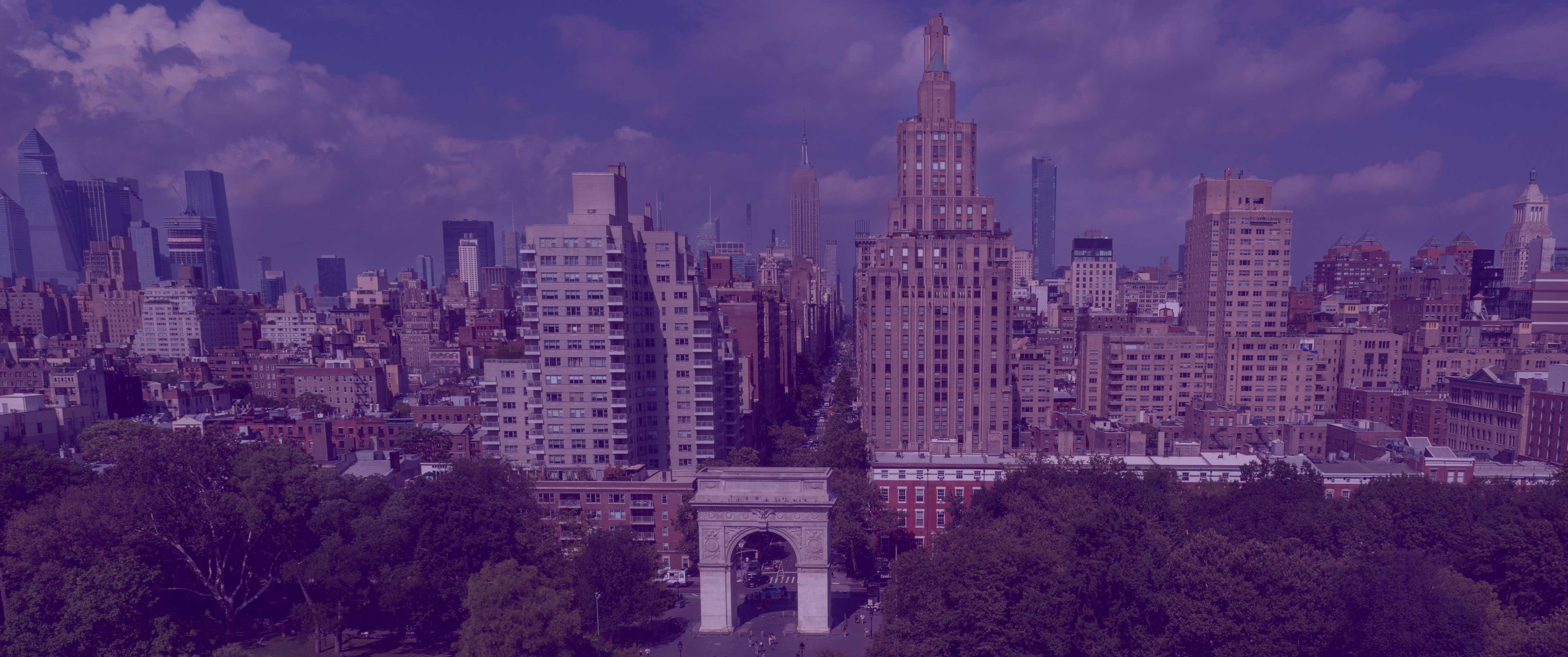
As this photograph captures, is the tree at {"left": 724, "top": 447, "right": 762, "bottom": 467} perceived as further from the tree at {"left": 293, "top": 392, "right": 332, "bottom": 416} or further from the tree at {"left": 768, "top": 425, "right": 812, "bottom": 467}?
the tree at {"left": 293, "top": 392, "right": 332, "bottom": 416}

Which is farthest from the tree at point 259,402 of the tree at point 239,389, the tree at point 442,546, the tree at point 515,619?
the tree at point 515,619

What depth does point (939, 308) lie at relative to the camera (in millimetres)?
87625

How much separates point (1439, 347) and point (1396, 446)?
52107 millimetres

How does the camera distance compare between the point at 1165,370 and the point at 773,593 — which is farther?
the point at 1165,370

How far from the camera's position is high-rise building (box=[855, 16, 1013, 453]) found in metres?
87.4

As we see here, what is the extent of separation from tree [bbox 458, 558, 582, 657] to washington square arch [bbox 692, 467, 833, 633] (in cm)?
1163

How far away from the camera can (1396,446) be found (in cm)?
8512

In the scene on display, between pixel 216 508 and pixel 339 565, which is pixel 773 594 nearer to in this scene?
pixel 339 565

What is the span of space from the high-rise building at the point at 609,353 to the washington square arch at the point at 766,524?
24867mm

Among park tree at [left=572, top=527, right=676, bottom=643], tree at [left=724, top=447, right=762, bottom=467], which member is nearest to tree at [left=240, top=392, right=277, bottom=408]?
tree at [left=724, top=447, right=762, bottom=467]

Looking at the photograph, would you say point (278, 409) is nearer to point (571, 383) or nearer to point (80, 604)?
point (571, 383)

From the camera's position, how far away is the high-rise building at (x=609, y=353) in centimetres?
7644

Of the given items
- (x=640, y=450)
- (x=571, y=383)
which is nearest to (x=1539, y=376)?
(x=640, y=450)

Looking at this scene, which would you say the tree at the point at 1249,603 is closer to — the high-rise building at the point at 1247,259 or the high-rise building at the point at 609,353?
the high-rise building at the point at 609,353
